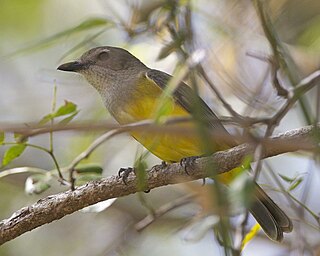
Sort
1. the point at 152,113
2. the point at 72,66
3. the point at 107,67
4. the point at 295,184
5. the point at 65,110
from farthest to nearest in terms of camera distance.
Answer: the point at 107,67, the point at 72,66, the point at 152,113, the point at 65,110, the point at 295,184

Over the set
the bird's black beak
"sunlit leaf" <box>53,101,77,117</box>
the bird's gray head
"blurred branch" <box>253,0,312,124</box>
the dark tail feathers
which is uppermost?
"blurred branch" <box>253,0,312,124</box>

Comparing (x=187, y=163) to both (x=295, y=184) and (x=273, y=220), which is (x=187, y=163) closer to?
(x=295, y=184)

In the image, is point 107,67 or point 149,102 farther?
point 107,67

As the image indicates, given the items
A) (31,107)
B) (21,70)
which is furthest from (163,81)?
(21,70)

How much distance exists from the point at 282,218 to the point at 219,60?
38.4 inches

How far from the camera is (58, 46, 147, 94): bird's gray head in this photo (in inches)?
140

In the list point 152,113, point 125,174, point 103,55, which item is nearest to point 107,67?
point 103,55

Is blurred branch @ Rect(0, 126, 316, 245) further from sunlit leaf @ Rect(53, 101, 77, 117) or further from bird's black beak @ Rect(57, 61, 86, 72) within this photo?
bird's black beak @ Rect(57, 61, 86, 72)

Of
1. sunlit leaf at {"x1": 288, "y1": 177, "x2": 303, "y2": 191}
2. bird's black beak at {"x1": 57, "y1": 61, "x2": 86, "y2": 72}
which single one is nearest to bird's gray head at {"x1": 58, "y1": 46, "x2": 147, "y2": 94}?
bird's black beak at {"x1": 57, "y1": 61, "x2": 86, "y2": 72}

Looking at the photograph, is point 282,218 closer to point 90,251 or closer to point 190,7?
point 190,7

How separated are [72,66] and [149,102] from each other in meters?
0.49

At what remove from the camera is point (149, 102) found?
320 cm

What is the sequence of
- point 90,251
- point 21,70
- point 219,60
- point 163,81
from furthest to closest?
point 21,70 < point 90,251 < point 219,60 < point 163,81

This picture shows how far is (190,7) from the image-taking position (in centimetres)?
265
